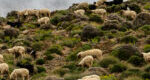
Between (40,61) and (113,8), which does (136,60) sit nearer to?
→ (40,61)

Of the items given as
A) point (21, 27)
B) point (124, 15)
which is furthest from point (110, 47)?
point (21, 27)

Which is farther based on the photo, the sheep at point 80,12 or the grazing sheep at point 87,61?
the sheep at point 80,12

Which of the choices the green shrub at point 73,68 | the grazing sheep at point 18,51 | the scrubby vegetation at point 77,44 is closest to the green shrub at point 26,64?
the scrubby vegetation at point 77,44

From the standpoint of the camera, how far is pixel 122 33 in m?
33.0

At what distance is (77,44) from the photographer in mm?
32281

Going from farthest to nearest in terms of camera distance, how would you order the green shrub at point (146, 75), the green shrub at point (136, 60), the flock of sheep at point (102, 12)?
the flock of sheep at point (102, 12)
the green shrub at point (136, 60)
the green shrub at point (146, 75)

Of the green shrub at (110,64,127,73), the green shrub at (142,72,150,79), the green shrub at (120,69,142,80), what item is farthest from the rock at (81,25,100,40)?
the green shrub at (142,72,150,79)

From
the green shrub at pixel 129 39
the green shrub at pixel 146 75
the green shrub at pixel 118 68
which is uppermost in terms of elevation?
the green shrub at pixel 146 75

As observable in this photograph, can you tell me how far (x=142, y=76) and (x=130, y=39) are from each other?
1080cm

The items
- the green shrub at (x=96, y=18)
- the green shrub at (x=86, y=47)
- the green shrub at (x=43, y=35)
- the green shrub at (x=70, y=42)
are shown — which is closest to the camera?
the green shrub at (x=86, y=47)

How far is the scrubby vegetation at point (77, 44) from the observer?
22.2 m

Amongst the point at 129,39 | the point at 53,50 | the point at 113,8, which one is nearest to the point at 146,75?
the point at 129,39

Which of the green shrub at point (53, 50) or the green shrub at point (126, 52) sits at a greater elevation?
the green shrub at point (126, 52)

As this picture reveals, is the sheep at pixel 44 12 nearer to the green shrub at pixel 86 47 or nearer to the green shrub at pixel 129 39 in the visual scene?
the green shrub at pixel 86 47
